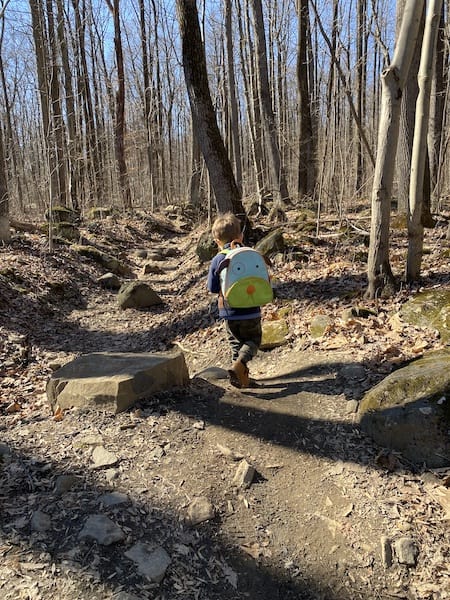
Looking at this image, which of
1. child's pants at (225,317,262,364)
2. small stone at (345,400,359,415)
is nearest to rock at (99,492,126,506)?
child's pants at (225,317,262,364)

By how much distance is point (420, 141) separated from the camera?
5160 millimetres

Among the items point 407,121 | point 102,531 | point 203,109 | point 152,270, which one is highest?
point 203,109

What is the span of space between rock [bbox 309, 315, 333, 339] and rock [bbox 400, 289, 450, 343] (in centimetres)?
86

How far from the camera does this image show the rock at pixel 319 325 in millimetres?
5250

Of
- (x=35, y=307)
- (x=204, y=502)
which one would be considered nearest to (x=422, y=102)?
(x=204, y=502)

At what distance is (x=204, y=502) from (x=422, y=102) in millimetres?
4949

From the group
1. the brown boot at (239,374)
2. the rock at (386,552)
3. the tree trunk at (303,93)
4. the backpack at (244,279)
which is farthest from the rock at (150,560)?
the tree trunk at (303,93)

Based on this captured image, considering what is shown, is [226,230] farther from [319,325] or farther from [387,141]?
[387,141]

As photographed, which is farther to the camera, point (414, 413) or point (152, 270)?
point (152, 270)

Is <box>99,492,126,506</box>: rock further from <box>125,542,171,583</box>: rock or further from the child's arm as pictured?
the child's arm

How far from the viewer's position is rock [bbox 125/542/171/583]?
7.60 feet

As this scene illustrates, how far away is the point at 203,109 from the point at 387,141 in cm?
442

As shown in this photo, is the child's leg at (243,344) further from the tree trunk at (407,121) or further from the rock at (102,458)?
the tree trunk at (407,121)

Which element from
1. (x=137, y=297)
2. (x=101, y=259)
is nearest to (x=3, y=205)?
(x=101, y=259)
